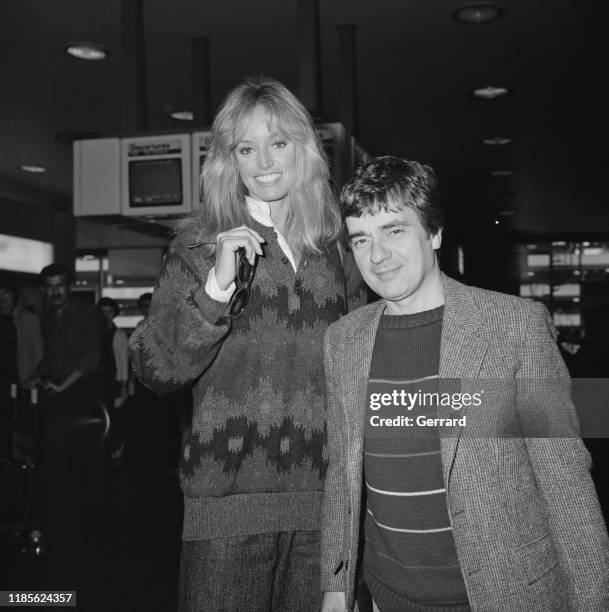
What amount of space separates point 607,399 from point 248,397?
791 mm

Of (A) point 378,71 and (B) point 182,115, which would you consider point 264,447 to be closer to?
(A) point 378,71

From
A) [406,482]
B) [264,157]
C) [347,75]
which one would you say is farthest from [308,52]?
[406,482]

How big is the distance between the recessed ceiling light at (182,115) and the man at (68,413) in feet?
7.81

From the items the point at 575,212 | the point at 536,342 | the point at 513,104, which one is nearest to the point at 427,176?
the point at 536,342

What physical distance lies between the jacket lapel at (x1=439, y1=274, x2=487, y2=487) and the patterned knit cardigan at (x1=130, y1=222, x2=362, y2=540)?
13.0 inches

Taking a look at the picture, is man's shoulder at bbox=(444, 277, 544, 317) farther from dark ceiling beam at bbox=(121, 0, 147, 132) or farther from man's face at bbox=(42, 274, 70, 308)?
man's face at bbox=(42, 274, 70, 308)

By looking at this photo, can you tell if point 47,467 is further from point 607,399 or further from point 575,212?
point 575,212

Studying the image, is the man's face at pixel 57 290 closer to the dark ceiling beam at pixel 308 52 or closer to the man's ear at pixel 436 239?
the dark ceiling beam at pixel 308 52

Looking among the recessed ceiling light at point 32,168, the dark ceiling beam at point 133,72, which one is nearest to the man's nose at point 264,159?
the dark ceiling beam at point 133,72

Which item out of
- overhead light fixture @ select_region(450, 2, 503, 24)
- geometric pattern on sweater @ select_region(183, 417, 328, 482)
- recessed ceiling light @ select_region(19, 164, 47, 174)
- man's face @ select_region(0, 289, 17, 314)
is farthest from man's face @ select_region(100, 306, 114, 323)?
geometric pattern on sweater @ select_region(183, 417, 328, 482)

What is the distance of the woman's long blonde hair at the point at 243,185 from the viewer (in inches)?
64.6

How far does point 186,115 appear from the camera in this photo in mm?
7047

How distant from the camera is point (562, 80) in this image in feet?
20.4

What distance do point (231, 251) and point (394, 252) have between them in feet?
1.02
